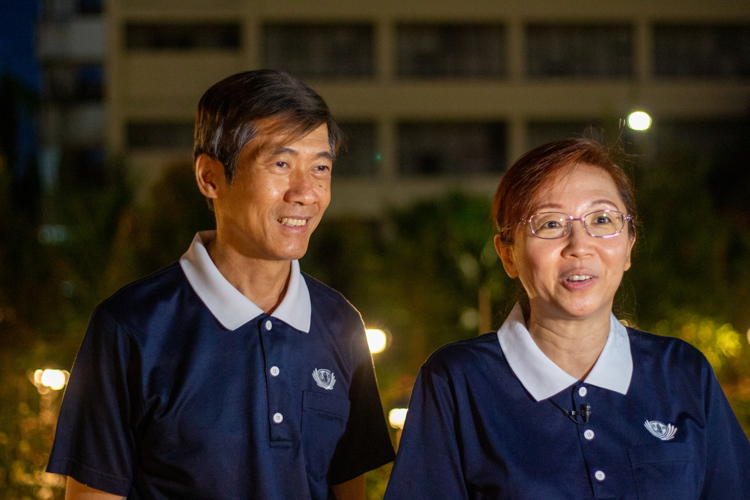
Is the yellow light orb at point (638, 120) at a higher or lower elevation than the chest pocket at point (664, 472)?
higher

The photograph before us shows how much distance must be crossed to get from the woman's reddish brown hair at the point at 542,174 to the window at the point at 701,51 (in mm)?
15967

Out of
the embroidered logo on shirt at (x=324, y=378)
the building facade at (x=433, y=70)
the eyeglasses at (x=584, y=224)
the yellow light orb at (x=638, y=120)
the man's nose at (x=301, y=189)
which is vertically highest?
the building facade at (x=433, y=70)

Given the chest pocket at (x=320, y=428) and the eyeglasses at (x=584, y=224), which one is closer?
the eyeglasses at (x=584, y=224)

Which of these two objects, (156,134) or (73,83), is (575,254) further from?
(73,83)

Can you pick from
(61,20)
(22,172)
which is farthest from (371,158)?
(61,20)

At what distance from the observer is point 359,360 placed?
6.08 feet

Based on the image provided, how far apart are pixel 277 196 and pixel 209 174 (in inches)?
7.6

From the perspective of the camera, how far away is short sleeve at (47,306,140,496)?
1.57 meters

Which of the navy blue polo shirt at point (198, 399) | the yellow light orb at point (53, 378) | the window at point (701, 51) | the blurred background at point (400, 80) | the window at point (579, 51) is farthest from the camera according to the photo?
the window at point (701, 51)

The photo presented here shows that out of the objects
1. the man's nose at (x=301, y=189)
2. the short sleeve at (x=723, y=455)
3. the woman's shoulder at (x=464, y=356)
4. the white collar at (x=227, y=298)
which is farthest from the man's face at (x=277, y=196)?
the short sleeve at (x=723, y=455)

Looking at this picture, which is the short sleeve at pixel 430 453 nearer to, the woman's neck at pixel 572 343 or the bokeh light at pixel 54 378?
the woman's neck at pixel 572 343

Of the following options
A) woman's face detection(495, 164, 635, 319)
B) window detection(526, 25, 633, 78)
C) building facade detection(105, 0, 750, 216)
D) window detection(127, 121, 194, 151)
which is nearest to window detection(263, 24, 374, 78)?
building facade detection(105, 0, 750, 216)

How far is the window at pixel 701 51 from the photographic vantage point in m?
16.2

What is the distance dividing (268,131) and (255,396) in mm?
563
